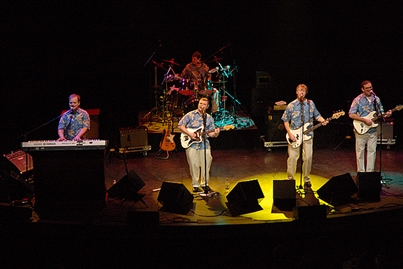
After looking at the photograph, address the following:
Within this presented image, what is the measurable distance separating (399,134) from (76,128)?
319 inches

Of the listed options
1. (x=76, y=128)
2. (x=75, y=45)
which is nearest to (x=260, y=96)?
(x=75, y=45)

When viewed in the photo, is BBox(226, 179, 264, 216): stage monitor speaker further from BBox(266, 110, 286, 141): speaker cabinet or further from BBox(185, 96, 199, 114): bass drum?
BBox(185, 96, 199, 114): bass drum

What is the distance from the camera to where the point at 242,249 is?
26.9 feet

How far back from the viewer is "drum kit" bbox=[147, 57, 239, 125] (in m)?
14.4

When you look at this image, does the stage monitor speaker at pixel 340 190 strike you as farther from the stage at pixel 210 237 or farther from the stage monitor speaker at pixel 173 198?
the stage monitor speaker at pixel 173 198

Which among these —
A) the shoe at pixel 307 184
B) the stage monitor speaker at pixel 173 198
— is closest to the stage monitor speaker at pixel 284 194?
the shoe at pixel 307 184

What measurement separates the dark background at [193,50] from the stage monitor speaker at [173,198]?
445 cm

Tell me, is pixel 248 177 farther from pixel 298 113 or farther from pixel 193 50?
pixel 193 50

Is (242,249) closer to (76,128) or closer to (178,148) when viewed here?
(76,128)

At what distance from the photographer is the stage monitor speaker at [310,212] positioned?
8539mm

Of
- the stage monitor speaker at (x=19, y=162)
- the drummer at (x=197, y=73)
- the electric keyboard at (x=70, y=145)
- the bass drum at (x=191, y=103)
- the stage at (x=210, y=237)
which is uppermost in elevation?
the drummer at (x=197, y=73)

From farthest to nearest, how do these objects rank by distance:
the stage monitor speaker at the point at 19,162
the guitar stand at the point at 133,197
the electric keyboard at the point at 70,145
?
the stage monitor speaker at the point at 19,162, the guitar stand at the point at 133,197, the electric keyboard at the point at 70,145

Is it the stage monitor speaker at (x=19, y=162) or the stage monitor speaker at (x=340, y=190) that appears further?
the stage monitor speaker at (x=19, y=162)

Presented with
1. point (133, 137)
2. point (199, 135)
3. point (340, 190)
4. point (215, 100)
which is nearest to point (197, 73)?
point (215, 100)
